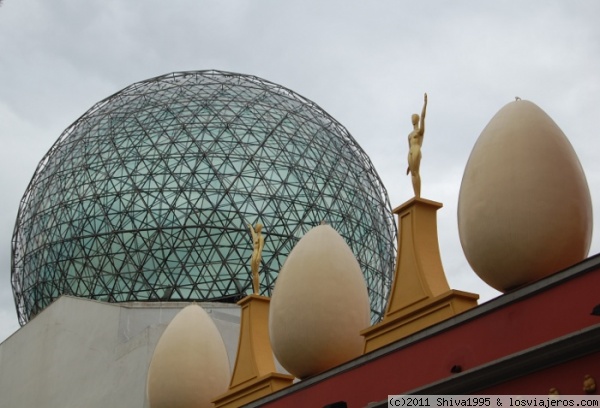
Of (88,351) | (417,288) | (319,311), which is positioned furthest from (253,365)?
(88,351)

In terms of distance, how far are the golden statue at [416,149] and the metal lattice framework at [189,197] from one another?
1213cm

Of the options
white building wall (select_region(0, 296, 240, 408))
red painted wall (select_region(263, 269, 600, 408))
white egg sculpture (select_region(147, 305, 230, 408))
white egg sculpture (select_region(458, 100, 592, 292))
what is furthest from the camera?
white building wall (select_region(0, 296, 240, 408))

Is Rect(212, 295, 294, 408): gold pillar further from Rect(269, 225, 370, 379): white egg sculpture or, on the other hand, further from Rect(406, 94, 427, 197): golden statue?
Rect(406, 94, 427, 197): golden statue

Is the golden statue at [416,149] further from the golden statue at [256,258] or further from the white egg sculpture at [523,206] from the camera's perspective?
the golden statue at [256,258]

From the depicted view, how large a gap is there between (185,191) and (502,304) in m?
16.6

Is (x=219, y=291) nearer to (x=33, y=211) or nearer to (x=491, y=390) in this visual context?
(x=33, y=211)

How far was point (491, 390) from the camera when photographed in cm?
1201

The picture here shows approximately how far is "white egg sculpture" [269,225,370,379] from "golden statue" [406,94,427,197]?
6.02ft

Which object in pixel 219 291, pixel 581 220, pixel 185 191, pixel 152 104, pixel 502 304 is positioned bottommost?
pixel 502 304

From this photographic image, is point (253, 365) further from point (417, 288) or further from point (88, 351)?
point (88, 351)

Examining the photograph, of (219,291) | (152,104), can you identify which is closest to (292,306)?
(219,291)

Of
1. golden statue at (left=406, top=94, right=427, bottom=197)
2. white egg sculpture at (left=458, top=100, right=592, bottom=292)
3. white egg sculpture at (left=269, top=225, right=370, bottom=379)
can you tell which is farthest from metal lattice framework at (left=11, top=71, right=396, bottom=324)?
white egg sculpture at (left=458, top=100, right=592, bottom=292)

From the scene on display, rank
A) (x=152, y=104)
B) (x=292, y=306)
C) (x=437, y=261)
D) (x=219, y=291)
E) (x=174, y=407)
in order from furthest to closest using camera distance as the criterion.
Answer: (x=152, y=104) → (x=219, y=291) → (x=174, y=407) → (x=292, y=306) → (x=437, y=261)

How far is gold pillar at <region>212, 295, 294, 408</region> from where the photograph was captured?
17.5 m
